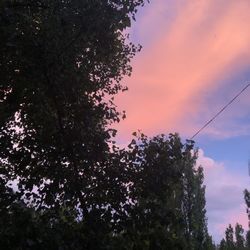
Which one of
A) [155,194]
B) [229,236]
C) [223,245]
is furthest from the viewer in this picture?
[229,236]

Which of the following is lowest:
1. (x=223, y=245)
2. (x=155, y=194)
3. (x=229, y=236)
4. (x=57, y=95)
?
(x=155, y=194)

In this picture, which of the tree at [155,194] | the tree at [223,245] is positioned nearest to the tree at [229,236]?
the tree at [223,245]

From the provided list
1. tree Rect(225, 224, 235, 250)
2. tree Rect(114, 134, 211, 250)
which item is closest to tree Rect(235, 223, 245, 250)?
tree Rect(225, 224, 235, 250)

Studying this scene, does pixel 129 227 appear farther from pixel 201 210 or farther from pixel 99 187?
pixel 201 210

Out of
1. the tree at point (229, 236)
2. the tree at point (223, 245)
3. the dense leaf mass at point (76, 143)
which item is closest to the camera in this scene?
the dense leaf mass at point (76, 143)

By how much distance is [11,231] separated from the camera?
7.83 metres

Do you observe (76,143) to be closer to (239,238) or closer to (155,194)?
(155,194)

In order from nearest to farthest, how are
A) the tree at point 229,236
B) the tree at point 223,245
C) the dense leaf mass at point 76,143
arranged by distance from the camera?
the dense leaf mass at point 76,143 < the tree at point 223,245 < the tree at point 229,236

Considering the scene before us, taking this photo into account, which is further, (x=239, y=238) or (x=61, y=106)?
(x=239, y=238)

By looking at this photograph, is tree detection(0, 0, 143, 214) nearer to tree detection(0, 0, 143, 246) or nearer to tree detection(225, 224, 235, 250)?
tree detection(0, 0, 143, 246)

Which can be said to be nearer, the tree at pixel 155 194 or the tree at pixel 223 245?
the tree at pixel 155 194

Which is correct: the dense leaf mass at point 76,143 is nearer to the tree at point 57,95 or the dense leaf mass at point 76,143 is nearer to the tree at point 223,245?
the tree at point 57,95

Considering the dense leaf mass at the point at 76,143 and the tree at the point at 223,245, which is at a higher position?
the tree at the point at 223,245

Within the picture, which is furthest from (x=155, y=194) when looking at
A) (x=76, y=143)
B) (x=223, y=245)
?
(x=223, y=245)
